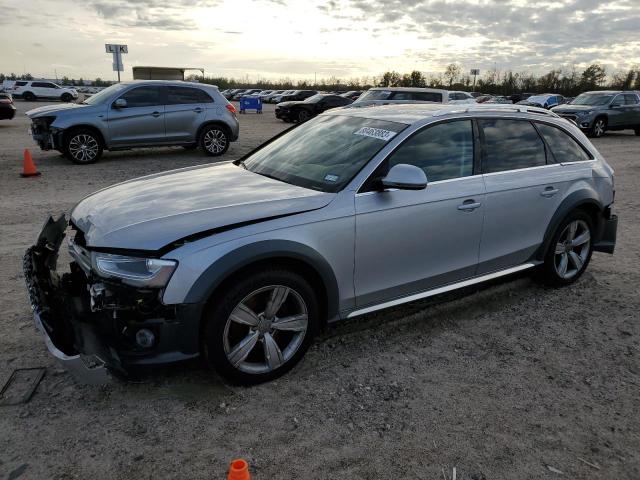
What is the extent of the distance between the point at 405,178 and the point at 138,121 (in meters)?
9.44

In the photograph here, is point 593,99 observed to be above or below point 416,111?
above

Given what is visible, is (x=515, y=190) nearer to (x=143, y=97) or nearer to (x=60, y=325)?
(x=60, y=325)

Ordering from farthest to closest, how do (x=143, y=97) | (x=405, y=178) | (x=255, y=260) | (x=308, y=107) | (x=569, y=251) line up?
(x=308, y=107)
(x=143, y=97)
(x=569, y=251)
(x=405, y=178)
(x=255, y=260)

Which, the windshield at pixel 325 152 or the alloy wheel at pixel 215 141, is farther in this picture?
the alloy wheel at pixel 215 141

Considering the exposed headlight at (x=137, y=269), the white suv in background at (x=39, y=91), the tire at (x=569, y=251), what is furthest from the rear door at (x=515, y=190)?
the white suv in background at (x=39, y=91)

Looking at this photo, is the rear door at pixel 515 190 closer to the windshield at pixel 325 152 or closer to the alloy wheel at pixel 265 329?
the windshield at pixel 325 152

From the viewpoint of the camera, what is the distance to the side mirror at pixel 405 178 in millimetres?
3203

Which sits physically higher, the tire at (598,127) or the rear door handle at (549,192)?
the rear door handle at (549,192)

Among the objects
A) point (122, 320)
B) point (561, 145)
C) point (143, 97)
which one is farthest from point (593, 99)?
point (122, 320)

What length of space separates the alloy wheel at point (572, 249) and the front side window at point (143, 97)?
9.50 metres

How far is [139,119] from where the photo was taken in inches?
439

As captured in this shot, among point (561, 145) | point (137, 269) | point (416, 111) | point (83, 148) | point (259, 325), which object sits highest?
point (416, 111)

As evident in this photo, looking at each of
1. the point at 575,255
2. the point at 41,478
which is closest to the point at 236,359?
the point at 41,478

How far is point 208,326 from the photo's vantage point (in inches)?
110
